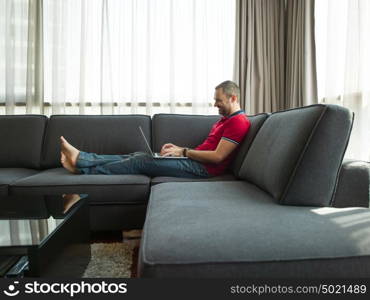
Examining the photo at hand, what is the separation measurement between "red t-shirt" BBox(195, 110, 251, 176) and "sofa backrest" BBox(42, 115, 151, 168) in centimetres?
59

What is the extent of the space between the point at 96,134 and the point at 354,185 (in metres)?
1.75

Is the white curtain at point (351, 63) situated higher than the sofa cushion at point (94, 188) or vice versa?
the white curtain at point (351, 63)

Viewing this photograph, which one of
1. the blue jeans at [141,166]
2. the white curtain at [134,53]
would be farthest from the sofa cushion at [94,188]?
the white curtain at [134,53]

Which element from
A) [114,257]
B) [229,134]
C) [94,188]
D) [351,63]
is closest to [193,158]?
[229,134]

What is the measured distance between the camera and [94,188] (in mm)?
1663

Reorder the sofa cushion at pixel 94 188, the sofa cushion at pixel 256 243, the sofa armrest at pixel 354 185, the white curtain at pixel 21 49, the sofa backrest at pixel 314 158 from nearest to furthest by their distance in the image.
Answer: the sofa cushion at pixel 256 243 < the sofa backrest at pixel 314 158 < the sofa armrest at pixel 354 185 < the sofa cushion at pixel 94 188 < the white curtain at pixel 21 49

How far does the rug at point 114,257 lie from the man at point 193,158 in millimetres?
416

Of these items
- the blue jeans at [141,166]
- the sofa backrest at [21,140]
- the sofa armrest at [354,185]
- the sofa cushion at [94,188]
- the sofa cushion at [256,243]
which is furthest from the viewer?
the sofa backrest at [21,140]

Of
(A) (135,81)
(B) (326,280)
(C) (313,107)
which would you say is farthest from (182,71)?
(B) (326,280)

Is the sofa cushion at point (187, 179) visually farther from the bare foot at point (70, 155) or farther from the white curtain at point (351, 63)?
the white curtain at point (351, 63)

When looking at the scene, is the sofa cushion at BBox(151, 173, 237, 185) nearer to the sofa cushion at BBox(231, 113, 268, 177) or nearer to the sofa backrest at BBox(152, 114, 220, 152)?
the sofa cushion at BBox(231, 113, 268, 177)

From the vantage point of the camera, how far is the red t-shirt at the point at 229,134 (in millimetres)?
1737

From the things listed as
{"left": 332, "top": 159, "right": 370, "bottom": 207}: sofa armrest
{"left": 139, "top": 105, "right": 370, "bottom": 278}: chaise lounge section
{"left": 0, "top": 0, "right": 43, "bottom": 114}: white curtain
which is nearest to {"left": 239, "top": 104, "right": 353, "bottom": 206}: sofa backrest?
{"left": 139, "top": 105, "right": 370, "bottom": 278}: chaise lounge section

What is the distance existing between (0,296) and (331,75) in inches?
91.1
